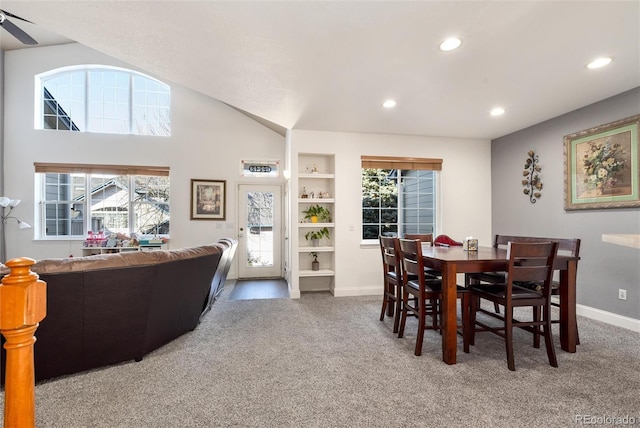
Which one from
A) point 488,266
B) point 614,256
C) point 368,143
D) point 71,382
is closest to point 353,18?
point 488,266

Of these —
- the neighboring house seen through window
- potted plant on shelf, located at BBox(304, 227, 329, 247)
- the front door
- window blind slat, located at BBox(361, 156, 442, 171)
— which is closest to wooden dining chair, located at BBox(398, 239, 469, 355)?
potted plant on shelf, located at BBox(304, 227, 329, 247)

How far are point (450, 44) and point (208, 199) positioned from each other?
4.74 m

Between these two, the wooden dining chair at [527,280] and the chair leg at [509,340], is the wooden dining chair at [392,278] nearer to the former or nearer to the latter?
the wooden dining chair at [527,280]

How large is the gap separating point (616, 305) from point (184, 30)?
477cm

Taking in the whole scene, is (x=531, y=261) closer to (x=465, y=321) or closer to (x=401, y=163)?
(x=465, y=321)

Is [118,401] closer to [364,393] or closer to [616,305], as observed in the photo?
[364,393]

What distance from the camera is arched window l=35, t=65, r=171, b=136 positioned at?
554cm

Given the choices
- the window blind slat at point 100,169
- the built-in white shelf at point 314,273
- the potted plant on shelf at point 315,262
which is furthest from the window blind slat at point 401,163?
the window blind slat at point 100,169

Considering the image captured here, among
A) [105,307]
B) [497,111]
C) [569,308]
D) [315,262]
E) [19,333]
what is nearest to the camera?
[19,333]

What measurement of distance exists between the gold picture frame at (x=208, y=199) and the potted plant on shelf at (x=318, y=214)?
2.01m

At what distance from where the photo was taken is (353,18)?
196cm

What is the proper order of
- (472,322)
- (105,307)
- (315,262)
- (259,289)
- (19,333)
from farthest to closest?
(259,289)
(315,262)
(472,322)
(105,307)
(19,333)

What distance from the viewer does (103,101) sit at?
5707mm

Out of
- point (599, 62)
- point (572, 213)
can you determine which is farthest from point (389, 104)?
point (572, 213)
